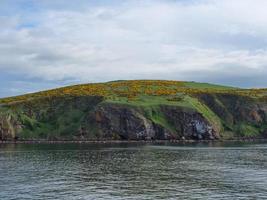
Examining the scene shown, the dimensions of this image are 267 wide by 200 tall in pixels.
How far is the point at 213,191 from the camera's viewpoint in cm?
8075

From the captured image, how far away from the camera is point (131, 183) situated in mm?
90312

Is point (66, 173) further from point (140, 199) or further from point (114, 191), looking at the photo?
point (140, 199)

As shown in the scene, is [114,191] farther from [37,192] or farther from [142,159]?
[142,159]

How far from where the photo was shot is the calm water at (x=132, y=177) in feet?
257

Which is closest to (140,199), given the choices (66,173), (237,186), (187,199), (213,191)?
(187,199)

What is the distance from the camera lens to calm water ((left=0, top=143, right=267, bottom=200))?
78.2 metres

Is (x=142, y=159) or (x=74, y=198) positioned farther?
(x=142, y=159)

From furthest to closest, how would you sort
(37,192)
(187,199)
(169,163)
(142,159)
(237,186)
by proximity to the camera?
(142,159)
(169,163)
(237,186)
(37,192)
(187,199)

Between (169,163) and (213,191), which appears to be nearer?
(213,191)

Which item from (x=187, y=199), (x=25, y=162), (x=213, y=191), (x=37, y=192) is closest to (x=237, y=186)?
(x=213, y=191)

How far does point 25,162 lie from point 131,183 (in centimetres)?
4727

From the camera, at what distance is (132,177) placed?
98.9 m

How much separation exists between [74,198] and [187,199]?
17.6 meters

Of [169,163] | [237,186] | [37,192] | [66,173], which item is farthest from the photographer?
[169,163]
